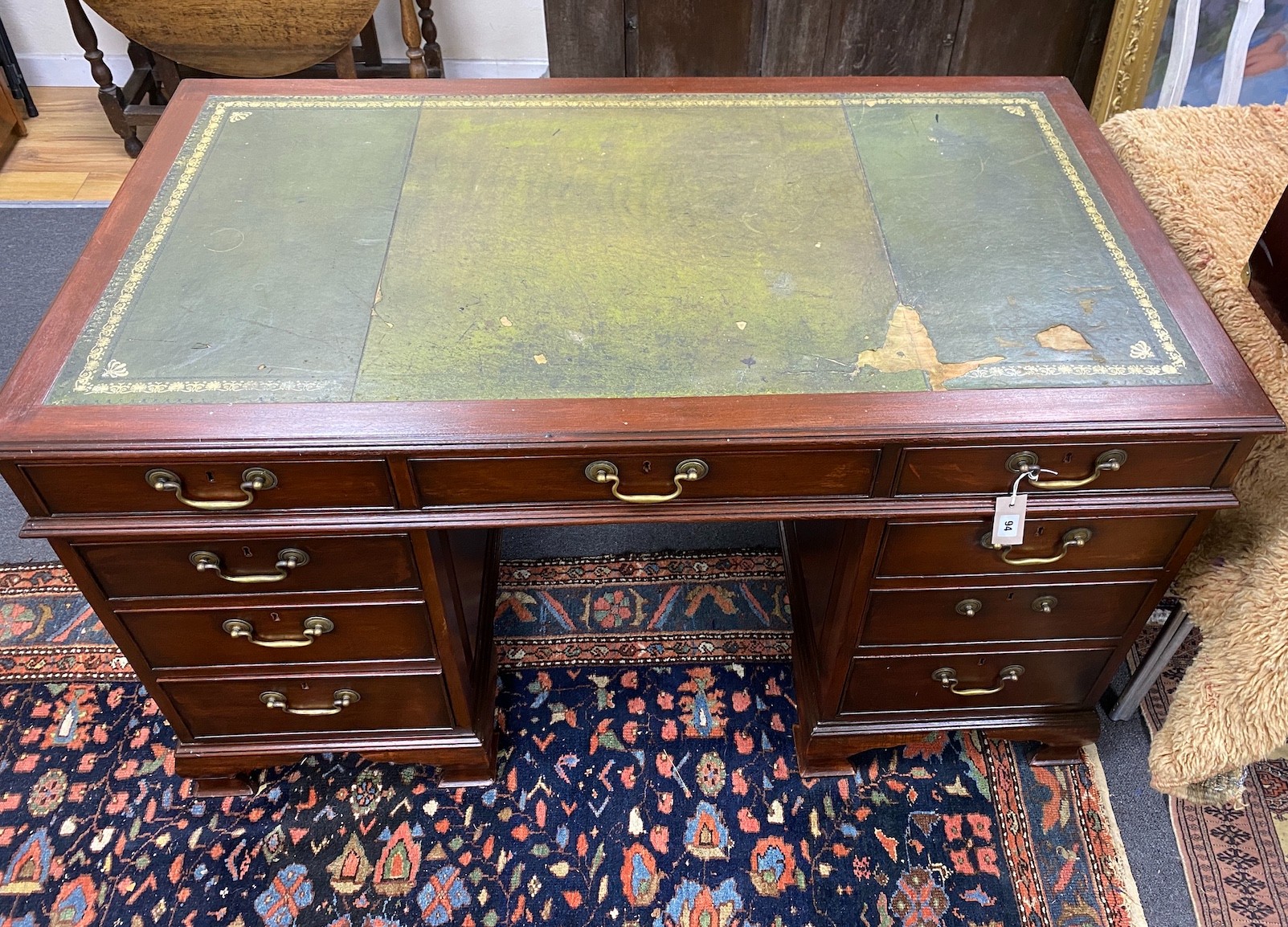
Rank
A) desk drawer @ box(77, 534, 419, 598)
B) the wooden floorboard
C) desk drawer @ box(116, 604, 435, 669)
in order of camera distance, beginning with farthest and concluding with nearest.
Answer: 1. the wooden floorboard
2. desk drawer @ box(116, 604, 435, 669)
3. desk drawer @ box(77, 534, 419, 598)

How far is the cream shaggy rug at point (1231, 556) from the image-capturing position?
4.14 feet

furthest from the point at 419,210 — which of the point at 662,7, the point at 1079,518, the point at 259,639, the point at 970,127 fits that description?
the point at 662,7

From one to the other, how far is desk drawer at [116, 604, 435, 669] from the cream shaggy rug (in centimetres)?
110

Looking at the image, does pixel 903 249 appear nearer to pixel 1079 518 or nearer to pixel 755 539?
pixel 1079 518

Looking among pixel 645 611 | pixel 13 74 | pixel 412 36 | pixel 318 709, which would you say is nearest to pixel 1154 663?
pixel 645 611

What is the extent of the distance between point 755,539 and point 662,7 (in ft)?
4.53

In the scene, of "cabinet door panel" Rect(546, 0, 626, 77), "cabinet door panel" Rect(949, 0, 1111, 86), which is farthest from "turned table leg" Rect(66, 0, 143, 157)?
"cabinet door panel" Rect(949, 0, 1111, 86)

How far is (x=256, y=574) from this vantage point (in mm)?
1271

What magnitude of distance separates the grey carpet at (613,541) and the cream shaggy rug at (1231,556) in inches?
9.3

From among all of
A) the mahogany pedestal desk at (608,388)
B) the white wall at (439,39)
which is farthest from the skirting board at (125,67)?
the mahogany pedestal desk at (608,388)

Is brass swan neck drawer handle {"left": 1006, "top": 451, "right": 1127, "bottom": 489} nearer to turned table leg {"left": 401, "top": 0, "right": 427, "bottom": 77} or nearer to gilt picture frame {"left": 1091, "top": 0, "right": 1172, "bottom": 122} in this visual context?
gilt picture frame {"left": 1091, "top": 0, "right": 1172, "bottom": 122}

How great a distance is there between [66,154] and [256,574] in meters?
2.36

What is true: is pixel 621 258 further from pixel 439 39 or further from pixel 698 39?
pixel 439 39

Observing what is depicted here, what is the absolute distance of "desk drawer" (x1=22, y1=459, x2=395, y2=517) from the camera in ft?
A: 3.62
